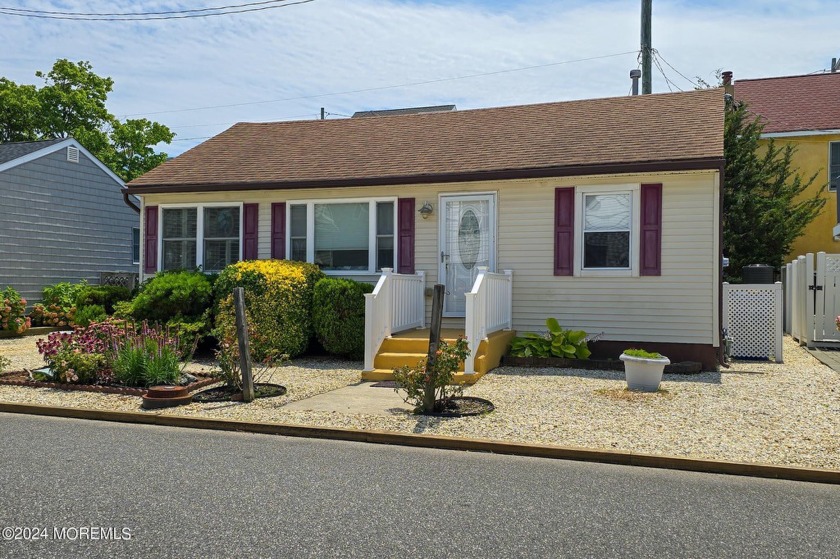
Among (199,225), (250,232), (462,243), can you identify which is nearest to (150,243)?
(199,225)

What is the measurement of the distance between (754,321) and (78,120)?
28.5 m

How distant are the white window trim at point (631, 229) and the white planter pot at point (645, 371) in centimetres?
267

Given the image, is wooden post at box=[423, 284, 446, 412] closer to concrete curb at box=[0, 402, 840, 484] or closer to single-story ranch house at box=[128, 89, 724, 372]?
concrete curb at box=[0, 402, 840, 484]

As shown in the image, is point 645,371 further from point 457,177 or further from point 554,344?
point 457,177

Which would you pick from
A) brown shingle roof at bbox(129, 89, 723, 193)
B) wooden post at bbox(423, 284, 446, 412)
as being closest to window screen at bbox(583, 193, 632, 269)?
brown shingle roof at bbox(129, 89, 723, 193)

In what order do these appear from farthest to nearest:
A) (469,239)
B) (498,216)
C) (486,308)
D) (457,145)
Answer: (457,145) → (469,239) → (498,216) → (486,308)

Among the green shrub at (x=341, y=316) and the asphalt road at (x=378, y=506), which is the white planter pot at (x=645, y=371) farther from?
the green shrub at (x=341, y=316)

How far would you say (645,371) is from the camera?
28.5 feet

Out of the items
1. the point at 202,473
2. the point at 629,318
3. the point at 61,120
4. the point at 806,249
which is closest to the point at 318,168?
the point at 629,318

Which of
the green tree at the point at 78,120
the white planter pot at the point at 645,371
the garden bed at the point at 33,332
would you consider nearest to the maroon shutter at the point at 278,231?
the white planter pot at the point at 645,371

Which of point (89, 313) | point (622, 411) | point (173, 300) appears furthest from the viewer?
point (89, 313)

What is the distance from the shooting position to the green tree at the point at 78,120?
1148 inches

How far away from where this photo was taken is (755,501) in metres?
4.73

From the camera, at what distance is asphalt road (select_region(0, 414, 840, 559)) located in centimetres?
381
